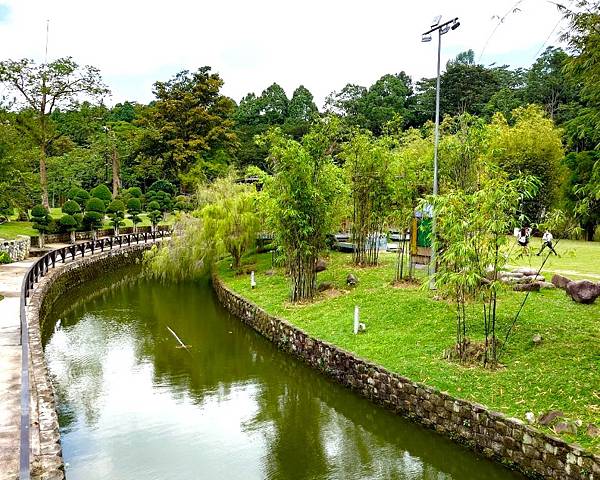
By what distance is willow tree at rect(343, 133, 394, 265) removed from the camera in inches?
717

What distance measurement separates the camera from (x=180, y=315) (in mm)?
19453

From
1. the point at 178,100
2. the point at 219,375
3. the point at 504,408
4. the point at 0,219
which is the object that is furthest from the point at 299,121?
the point at 504,408

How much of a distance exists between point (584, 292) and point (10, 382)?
12252 millimetres

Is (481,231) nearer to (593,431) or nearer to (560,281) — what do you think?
(593,431)

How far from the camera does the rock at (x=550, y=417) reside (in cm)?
790

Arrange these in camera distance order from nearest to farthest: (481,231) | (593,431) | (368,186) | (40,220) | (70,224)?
(593,431), (481,231), (368,186), (40,220), (70,224)

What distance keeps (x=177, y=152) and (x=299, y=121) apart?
1987cm

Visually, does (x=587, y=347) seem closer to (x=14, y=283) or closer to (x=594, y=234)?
(x=14, y=283)

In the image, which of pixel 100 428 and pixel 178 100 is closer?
pixel 100 428

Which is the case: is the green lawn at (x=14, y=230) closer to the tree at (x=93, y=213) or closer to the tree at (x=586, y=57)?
the tree at (x=93, y=213)

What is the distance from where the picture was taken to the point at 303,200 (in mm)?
15859

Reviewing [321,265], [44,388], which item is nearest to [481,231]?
[44,388]

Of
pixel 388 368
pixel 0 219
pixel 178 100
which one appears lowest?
pixel 388 368

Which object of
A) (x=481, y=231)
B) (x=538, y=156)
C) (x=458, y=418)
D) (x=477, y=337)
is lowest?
(x=458, y=418)
